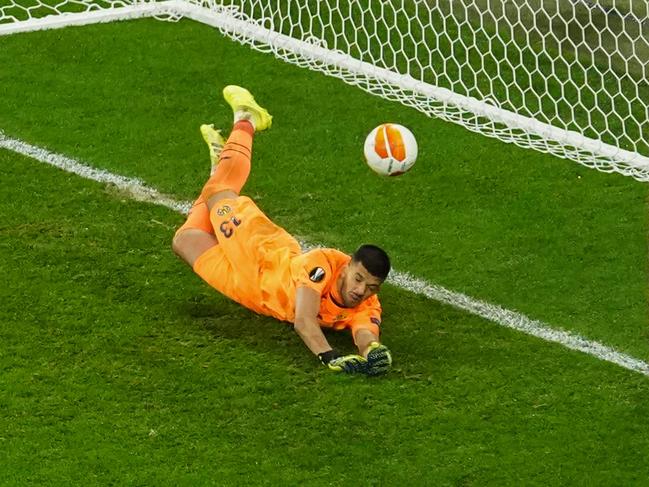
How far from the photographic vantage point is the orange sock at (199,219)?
7723 millimetres

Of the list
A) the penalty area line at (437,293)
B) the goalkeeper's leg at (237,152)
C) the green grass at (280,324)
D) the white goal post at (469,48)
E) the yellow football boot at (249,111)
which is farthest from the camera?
the white goal post at (469,48)

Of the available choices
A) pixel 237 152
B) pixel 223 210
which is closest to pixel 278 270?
pixel 223 210

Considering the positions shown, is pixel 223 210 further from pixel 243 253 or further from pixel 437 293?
pixel 437 293

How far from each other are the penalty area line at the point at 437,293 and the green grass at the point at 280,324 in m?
0.08

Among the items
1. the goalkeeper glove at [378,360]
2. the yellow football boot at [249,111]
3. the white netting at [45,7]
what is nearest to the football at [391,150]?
the yellow football boot at [249,111]

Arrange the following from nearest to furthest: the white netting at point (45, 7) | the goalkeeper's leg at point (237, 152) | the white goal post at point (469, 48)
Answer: the goalkeeper's leg at point (237, 152) < the white goal post at point (469, 48) < the white netting at point (45, 7)

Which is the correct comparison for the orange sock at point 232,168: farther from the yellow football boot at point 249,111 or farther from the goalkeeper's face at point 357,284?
the goalkeeper's face at point 357,284

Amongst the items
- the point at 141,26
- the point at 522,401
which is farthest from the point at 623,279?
the point at 141,26

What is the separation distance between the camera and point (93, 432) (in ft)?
20.6

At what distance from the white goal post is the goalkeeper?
5.15ft

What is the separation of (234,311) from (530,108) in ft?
10.2

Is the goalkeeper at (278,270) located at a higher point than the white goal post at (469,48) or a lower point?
lower

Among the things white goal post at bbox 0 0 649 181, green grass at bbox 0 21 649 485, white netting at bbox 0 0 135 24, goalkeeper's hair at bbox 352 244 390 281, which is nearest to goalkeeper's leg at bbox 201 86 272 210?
green grass at bbox 0 21 649 485

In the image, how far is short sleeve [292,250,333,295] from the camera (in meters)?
7.06
